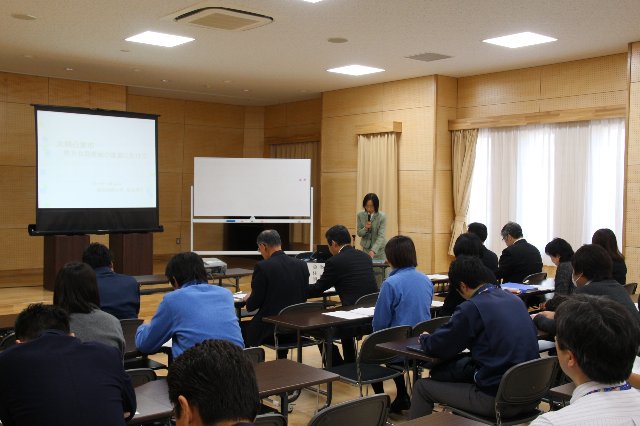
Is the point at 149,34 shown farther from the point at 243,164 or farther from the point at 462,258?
the point at 462,258

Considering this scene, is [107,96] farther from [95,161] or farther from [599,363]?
[599,363]

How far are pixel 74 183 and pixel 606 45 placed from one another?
720cm

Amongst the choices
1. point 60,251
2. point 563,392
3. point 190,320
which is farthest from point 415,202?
point 563,392

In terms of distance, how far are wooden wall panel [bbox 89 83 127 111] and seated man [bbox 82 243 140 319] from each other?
294 inches

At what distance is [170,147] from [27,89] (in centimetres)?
321

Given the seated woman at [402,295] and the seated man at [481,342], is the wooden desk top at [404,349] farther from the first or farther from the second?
the seated woman at [402,295]

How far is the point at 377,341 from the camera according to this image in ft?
13.4

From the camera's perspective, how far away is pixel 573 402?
1800 millimetres

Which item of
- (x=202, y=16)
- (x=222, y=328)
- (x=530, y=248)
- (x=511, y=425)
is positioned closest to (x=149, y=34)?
(x=202, y=16)

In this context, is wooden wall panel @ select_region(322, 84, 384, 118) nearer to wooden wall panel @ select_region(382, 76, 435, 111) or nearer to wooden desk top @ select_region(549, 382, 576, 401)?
wooden wall panel @ select_region(382, 76, 435, 111)

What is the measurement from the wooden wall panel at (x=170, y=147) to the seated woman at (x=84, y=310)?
10.2m

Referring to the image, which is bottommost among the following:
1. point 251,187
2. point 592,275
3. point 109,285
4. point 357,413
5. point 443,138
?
point 357,413

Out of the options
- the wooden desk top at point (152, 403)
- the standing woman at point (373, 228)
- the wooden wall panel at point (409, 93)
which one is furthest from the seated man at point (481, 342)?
the wooden wall panel at point (409, 93)

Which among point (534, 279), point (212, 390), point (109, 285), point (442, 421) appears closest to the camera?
point (212, 390)
